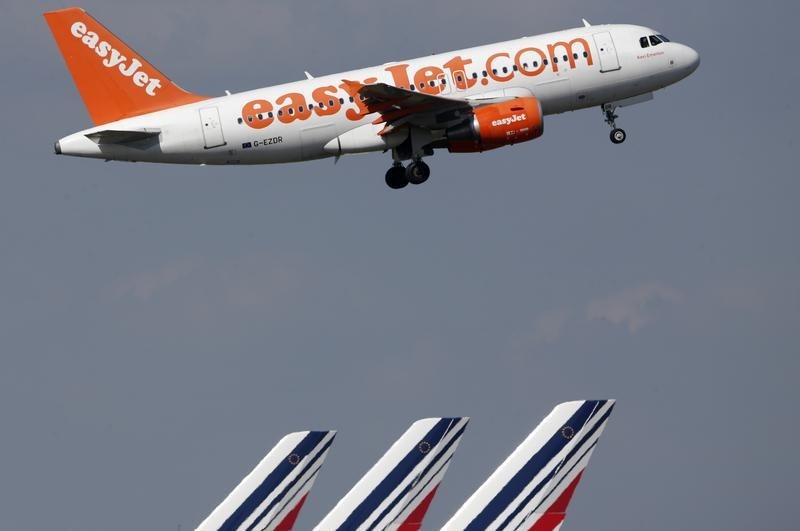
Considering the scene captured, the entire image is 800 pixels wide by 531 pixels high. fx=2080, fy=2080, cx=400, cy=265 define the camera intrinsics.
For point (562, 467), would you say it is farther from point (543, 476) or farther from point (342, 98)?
point (342, 98)

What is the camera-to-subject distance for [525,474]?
189 feet

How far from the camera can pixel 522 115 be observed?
8750 centimetres

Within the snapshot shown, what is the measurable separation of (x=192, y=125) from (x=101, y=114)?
5.52m

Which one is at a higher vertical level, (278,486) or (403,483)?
(278,486)

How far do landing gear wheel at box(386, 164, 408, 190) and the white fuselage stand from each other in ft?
6.70

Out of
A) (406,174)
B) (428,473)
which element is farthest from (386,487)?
(406,174)

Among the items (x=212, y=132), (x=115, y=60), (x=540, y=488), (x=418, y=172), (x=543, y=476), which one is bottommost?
(x=540, y=488)

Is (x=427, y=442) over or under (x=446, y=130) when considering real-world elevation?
under

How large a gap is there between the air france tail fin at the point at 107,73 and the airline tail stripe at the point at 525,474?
38972 mm

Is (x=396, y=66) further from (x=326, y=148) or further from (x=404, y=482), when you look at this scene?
(x=404, y=482)

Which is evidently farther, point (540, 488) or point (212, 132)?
point (212, 132)

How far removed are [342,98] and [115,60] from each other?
37.9 ft

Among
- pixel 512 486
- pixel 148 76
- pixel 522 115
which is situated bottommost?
pixel 512 486

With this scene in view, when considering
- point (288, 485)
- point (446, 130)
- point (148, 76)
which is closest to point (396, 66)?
point (446, 130)
